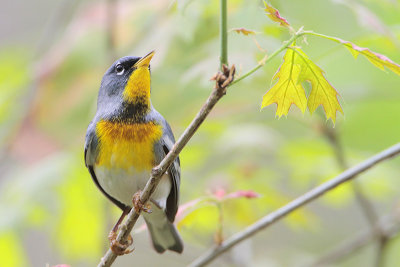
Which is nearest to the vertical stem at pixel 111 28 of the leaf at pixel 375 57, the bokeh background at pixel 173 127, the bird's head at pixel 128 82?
the bokeh background at pixel 173 127

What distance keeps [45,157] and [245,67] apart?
6.00 feet

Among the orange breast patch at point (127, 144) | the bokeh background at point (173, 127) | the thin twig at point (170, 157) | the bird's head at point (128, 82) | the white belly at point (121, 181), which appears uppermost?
the bokeh background at point (173, 127)

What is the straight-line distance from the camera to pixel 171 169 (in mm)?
2148

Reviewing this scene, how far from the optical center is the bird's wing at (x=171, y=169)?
6.86ft

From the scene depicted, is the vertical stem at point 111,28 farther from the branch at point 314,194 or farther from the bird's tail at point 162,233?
the branch at point 314,194

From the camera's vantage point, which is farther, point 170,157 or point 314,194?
point 314,194

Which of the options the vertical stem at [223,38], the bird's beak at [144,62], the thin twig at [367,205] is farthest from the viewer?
the thin twig at [367,205]

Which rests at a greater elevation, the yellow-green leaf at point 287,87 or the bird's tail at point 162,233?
the bird's tail at point 162,233

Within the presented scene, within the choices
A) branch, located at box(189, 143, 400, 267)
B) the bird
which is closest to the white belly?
the bird

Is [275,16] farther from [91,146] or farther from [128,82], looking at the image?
[91,146]

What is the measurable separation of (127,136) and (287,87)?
3.24 feet

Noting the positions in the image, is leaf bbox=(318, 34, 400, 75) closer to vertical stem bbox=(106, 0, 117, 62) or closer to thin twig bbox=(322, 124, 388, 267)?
thin twig bbox=(322, 124, 388, 267)

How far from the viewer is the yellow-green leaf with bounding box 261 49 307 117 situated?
1187 millimetres

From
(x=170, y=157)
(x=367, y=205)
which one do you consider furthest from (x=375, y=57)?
(x=367, y=205)
